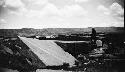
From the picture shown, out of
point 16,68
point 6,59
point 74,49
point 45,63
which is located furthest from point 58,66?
point 74,49

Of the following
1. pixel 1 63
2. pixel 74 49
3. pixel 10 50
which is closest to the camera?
pixel 1 63

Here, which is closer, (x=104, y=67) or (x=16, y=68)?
(x=104, y=67)

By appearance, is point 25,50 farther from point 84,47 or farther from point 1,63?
point 84,47

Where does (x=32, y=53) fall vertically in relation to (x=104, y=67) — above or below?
above

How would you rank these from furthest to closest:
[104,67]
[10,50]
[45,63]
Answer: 1. [10,50]
2. [45,63]
3. [104,67]

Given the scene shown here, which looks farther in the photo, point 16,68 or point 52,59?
point 52,59

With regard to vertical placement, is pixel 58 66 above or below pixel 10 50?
below

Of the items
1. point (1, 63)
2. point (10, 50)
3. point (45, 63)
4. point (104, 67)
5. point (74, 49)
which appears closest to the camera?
point (104, 67)

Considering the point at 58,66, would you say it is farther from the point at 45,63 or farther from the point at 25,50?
the point at 25,50

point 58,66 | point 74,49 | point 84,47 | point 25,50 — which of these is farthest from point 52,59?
point 84,47
